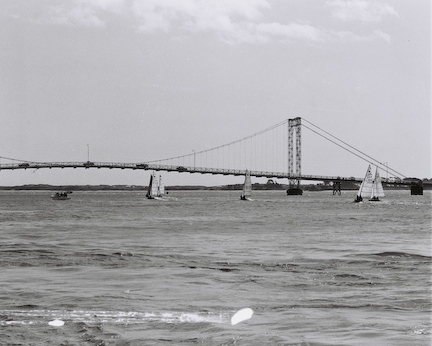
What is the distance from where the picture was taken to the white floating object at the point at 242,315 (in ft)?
28.7

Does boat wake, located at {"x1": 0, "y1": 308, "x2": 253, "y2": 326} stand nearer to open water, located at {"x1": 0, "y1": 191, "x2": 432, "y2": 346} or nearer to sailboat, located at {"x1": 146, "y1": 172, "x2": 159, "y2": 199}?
open water, located at {"x1": 0, "y1": 191, "x2": 432, "y2": 346}

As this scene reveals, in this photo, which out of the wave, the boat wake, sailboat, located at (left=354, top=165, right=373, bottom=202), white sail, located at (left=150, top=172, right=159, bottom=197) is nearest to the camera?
the boat wake

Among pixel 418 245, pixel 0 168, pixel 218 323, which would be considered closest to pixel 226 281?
pixel 218 323

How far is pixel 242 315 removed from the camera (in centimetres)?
910

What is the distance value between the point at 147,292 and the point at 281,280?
9.07ft

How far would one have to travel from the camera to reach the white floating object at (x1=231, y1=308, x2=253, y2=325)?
8.74m

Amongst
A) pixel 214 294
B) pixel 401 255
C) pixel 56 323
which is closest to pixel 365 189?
pixel 401 255

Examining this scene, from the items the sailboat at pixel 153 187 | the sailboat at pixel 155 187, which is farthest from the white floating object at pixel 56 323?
Answer: the sailboat at pixel 153 187

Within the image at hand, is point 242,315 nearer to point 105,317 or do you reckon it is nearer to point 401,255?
point 105,317

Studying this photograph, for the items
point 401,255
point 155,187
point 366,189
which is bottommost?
point 401,255

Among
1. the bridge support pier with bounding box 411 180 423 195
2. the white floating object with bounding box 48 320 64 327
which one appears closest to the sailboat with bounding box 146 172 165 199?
the bridge support pier with bounding box 411 180 423 195

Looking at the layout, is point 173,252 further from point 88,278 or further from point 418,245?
point 418,245

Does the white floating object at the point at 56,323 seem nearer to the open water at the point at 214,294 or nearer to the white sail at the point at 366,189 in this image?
the open water at the point at 214,294

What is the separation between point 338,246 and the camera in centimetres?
2061
